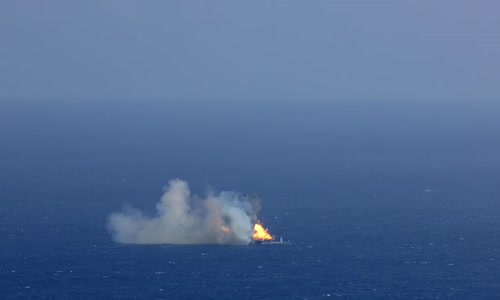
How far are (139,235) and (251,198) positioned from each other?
17.8m

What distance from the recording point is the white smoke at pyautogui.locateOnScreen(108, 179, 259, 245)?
17588 centimetres

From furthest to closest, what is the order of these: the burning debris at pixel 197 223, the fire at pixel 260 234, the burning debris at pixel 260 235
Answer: the fire at pixel 260 234, the burning debris at pixel 260 235, the burning debris at pixel 197 223

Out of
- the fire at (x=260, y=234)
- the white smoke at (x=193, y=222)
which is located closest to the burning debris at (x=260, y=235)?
the fire at (x=260, y=234)

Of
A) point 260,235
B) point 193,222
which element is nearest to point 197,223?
point 193,222

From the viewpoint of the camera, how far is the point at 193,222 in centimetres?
17800

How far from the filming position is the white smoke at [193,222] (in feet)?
577

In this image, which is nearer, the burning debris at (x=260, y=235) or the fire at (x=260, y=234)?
the burning debris at (x=260, y=235)

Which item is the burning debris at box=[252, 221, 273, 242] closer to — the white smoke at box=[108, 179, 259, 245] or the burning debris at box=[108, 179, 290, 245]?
the burning debris at box=[108, 179, 290, 245]

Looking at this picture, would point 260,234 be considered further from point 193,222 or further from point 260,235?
point 193,222

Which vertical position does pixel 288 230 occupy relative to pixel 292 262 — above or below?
above

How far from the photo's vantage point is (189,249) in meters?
174

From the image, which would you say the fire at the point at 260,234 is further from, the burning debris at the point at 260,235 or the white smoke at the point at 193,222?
the white smoke at the point at 193,222

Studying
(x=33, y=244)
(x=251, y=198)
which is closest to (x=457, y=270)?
(x=251, y=198)

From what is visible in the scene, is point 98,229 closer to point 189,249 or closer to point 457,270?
point 189,249
